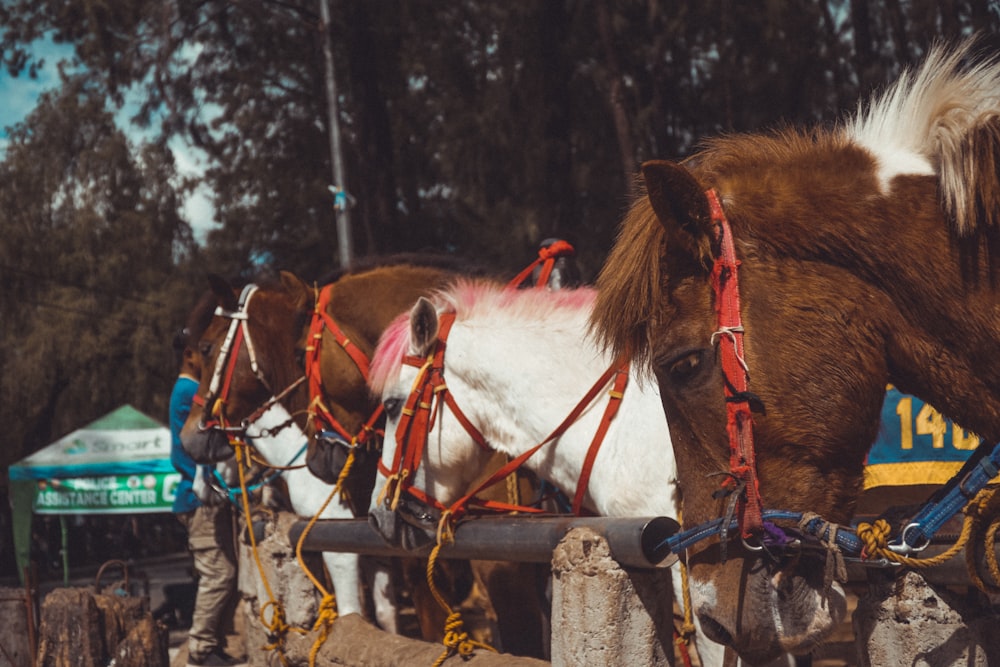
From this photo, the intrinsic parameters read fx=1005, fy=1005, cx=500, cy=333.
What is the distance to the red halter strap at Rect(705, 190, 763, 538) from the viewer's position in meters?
2.06

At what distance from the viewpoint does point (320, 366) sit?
5488 mm

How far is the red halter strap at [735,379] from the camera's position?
2062 millimetres

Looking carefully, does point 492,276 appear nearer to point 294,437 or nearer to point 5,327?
point 294,437

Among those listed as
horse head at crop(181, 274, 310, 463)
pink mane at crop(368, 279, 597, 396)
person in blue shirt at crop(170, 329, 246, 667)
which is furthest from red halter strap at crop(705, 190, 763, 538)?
person in blue shirt at crop(170, 329, 246, 667)

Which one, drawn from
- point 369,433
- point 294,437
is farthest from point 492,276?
point 294,437

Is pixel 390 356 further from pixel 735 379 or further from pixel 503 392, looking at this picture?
pixel 735 379

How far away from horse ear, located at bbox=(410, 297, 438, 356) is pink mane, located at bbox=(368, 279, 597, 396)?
0.10m

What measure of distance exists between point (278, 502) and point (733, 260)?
6.05m

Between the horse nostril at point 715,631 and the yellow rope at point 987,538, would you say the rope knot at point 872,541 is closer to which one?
the yellow rope at point 987,538

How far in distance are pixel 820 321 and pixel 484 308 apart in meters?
2.31

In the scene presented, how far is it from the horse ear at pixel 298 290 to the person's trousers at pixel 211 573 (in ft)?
8.43

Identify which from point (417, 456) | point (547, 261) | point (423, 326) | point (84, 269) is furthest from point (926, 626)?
point (84, 269)

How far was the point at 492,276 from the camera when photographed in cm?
536

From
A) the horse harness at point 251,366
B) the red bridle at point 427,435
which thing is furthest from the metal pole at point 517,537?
the horse harness at point 251,366
